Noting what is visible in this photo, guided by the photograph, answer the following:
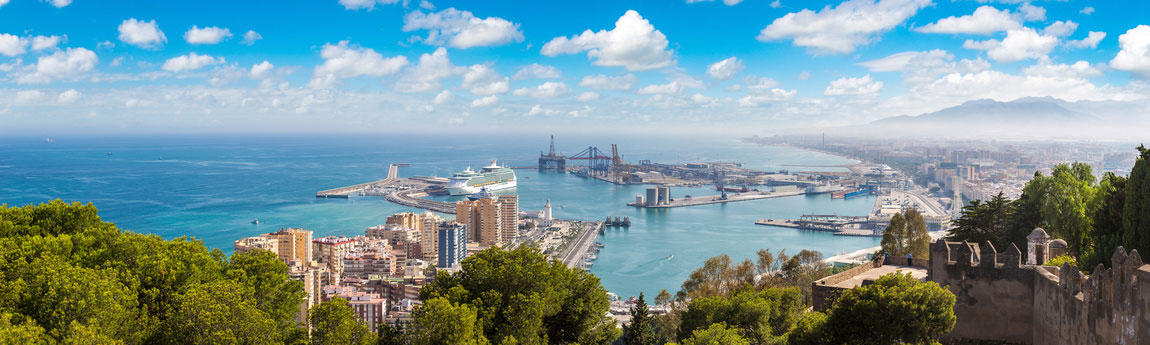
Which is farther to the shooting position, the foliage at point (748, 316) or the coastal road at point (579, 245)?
the coastal road at point (579, 245)

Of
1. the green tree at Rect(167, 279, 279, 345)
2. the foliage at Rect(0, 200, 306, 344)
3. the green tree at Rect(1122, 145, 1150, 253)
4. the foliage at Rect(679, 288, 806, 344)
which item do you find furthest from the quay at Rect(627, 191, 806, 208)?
the green tree at Rect(167, 279, 279, 345)

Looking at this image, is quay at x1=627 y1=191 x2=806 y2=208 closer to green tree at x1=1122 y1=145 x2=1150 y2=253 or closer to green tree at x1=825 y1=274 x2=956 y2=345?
green tree at x1=1122 y1=145 x2=1150 y2=253

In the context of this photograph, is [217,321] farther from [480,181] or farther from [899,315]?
[480,181]

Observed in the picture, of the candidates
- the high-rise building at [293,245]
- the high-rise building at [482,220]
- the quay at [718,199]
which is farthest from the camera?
the quay at [718,199]

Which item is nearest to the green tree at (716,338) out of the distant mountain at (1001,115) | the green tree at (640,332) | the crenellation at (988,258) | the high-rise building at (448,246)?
the crenellation at (988,258)

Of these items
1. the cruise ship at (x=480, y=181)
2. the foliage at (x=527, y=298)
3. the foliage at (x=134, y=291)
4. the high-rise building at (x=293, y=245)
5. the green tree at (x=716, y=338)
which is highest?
the foliage at (x=134, y=291)

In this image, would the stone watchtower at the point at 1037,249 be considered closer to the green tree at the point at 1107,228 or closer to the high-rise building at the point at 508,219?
the green tree at the point at 1107,228

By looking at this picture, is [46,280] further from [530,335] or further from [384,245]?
[384,245]

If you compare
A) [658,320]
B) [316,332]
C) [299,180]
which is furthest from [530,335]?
[299,180]
